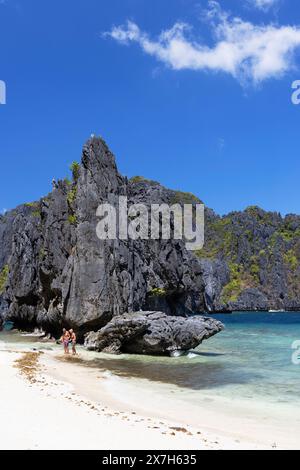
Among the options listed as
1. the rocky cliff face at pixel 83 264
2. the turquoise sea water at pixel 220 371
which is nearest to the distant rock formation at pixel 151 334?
the turquoise sea water at pixel 220 371

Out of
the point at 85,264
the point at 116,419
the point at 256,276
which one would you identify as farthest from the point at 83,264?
the point at 256,276

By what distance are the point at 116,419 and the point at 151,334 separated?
19302mm

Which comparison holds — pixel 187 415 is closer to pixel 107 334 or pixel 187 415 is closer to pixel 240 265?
pixel 107 334

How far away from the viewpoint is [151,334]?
31.2 meters

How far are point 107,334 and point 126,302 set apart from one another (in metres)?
10.3

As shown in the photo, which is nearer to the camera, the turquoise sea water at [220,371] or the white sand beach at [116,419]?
the white sand beach at [116,419]

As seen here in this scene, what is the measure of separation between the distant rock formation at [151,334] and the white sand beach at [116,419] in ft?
34.2

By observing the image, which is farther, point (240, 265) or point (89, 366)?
point (240, 265)

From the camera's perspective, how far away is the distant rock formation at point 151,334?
3125cm

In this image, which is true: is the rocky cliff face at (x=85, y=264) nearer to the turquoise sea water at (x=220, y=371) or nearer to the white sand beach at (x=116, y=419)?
the turquoise sea water at (x=220, y=371)

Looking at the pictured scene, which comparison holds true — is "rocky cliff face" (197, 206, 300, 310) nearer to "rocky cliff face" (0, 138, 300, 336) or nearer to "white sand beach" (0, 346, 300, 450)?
"rocky cliff face" (0, 138, 300, 336)

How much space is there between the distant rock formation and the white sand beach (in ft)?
34.2
